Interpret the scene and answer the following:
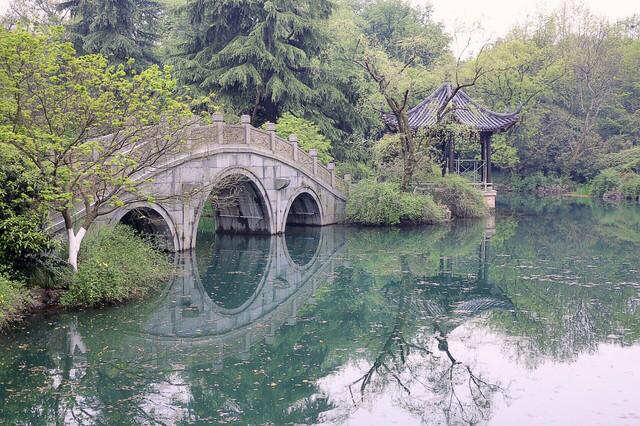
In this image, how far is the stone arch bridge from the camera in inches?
666

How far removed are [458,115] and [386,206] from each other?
645 cm

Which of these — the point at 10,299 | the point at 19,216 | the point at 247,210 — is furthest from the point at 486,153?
the point at 10,299

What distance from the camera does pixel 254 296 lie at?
47.1ft

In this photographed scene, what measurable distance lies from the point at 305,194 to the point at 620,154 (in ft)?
78.1

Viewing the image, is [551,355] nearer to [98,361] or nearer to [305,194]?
[98,361]

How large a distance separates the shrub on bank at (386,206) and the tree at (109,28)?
9188 mm

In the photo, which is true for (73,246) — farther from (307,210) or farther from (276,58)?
(276,58)

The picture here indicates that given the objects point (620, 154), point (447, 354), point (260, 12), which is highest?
point (260, 12)

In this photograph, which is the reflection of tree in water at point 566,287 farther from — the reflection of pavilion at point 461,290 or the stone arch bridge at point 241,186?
the stone arch bridge at point 241,186

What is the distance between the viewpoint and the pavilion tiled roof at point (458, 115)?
2812cm

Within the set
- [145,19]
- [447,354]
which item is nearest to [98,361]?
[447,354]

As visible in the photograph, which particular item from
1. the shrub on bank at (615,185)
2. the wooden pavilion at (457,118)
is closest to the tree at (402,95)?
the wooden pavilion at (457,118)

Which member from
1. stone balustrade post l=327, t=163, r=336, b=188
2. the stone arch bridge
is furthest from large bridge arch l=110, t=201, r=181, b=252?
stone balustrade post l=327, t=163, r=336, b=188

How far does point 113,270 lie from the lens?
12242mm
